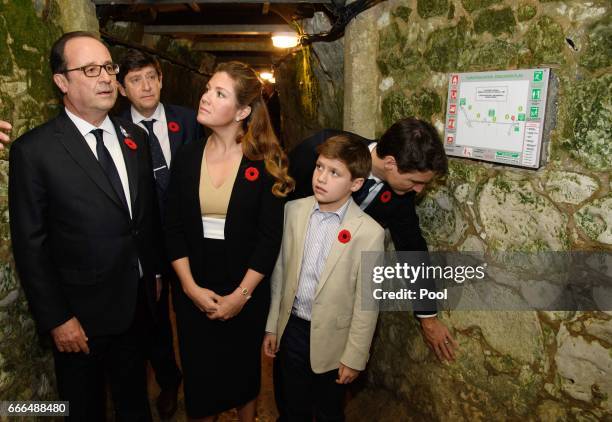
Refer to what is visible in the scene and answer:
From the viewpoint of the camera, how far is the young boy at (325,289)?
6.50ft

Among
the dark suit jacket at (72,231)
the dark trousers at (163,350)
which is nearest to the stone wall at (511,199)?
the dark trousers at (163,350)

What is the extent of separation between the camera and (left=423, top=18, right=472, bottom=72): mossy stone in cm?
212

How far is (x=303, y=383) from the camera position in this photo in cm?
217

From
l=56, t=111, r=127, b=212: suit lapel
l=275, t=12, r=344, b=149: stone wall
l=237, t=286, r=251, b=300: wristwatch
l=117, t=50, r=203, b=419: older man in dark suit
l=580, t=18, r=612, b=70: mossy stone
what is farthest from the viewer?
l=275, t=12, r=344, b=149: stone wall

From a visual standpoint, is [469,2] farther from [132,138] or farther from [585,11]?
[132,138]

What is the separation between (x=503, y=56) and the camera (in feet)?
6.30

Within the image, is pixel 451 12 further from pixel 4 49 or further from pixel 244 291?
pixel 4 49

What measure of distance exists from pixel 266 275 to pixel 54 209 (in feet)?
3.13

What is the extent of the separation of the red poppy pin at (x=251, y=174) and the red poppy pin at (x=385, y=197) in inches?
26.5

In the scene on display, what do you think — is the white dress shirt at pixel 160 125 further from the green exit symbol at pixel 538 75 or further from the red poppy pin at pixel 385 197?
the green exit symbol at pixel 538 75

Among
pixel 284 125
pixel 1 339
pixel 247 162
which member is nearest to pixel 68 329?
pixel 1 339

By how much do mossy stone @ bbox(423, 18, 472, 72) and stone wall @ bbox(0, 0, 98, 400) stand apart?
82.0 inches

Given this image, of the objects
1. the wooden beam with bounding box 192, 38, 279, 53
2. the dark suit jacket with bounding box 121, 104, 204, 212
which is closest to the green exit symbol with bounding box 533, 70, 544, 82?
the dark suit jacket with bounding box 121, 104, 204, 212
